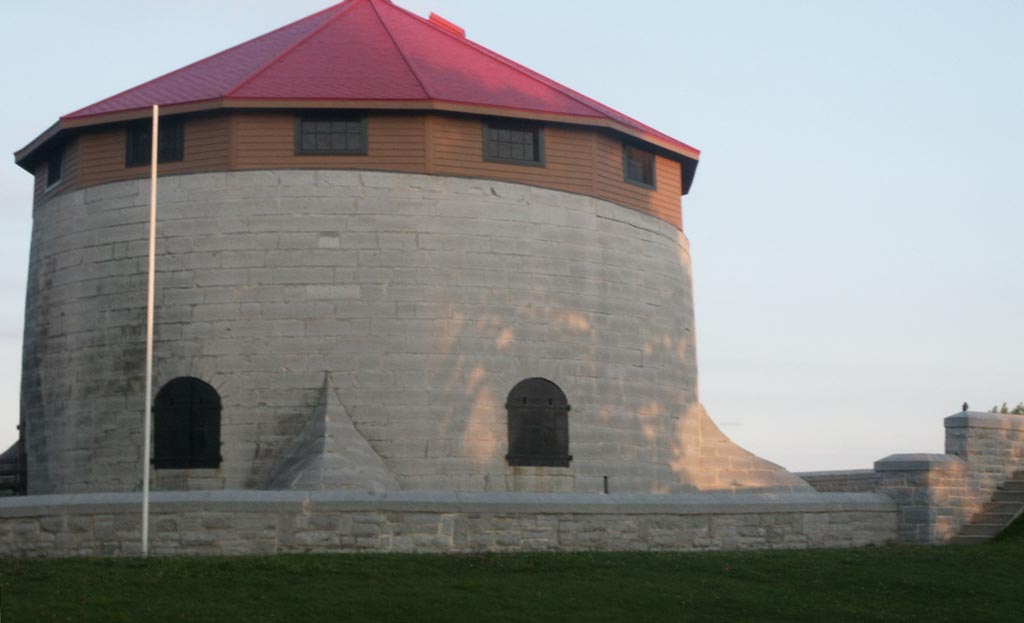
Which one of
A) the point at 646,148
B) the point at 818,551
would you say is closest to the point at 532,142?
the point at 646,148

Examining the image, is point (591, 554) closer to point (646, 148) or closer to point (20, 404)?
point (646, 148)

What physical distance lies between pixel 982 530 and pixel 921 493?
1686mm

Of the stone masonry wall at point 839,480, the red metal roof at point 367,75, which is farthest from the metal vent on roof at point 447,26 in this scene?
the stone masonry wall at point 839,480

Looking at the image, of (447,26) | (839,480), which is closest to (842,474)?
(839,480)

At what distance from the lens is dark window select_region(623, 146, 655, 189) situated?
30.8 meters

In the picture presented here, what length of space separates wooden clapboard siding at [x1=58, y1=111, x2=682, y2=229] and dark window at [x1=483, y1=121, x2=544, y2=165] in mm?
126

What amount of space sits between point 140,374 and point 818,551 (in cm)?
1246

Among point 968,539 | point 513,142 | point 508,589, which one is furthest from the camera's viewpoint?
point 513,142

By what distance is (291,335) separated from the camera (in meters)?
27.2

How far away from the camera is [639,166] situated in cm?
3116

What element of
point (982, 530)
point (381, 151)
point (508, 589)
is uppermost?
point (381, 151)

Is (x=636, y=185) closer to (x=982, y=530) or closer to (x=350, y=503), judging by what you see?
(x=982, y=530)

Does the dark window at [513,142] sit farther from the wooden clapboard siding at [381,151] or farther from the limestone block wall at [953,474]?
the limestone block wall at [953,474]

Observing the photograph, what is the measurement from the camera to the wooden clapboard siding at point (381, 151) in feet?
91.7
